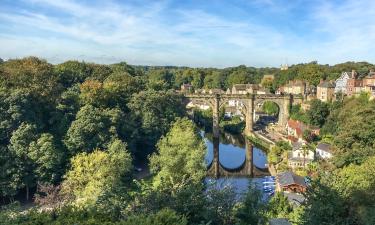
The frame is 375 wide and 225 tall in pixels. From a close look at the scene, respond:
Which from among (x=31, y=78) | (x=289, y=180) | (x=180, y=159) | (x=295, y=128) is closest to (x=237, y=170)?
(x=289, y=180)

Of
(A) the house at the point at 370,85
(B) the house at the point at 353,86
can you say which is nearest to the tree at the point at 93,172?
(A) the house at the point at 370,85

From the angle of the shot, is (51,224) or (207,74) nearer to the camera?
(51,224)

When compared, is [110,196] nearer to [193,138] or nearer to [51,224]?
[51,224]

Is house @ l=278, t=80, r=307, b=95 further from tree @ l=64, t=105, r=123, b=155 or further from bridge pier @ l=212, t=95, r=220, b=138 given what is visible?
tree @ l=64, t=105, r=123, b=155

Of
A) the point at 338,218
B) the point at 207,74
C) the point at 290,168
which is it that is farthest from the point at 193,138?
the point at 207,74

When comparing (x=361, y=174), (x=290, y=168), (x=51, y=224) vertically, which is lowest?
(x=290, y=168)
